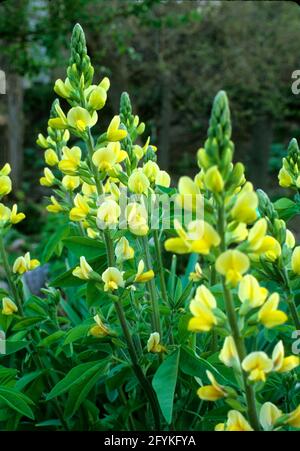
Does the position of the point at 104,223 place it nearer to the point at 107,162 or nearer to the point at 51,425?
the point at 107,162

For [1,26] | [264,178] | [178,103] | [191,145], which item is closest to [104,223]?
[1,26]

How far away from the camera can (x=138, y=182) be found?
3.09 feet

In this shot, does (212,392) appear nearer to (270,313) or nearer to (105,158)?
(270,313)

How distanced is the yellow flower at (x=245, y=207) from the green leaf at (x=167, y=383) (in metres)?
0.30

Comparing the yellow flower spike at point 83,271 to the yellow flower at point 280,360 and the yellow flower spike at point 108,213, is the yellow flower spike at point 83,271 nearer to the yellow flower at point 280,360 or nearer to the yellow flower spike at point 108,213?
the yellow flower spike at point 108,213

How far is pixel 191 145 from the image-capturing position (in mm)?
9258

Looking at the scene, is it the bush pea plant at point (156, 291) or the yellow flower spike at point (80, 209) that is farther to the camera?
the yellow flower spike at point (80, 209)

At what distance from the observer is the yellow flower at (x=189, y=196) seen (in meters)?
0.69

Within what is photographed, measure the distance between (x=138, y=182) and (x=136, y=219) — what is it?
6cm

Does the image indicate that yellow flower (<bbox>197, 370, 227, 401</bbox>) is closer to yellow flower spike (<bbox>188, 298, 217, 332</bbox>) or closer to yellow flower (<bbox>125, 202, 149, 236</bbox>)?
yellow flower spike (<bbox>188, 298, 217, 332</bbox>)

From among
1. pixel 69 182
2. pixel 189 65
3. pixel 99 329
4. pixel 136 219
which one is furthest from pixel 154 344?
pixel 189 65

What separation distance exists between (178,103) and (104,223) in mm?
6548

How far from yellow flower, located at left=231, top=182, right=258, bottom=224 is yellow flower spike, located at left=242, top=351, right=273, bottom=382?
152 millimetres

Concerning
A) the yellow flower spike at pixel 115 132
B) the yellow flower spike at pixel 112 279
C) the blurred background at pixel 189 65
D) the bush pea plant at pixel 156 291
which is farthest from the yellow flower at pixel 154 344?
the blurred background at pixel 189 65
